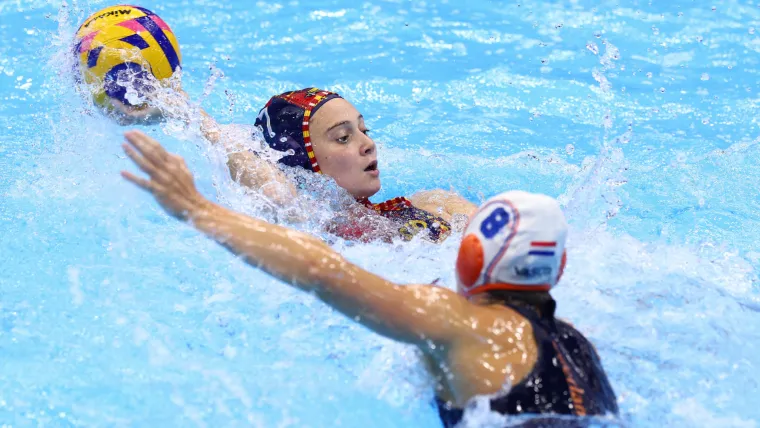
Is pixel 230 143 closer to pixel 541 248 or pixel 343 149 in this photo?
pixel 343 149

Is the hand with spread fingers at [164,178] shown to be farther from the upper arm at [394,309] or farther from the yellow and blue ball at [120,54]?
the yellow and blue ball at [120,54]

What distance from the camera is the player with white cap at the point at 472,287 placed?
2328mm

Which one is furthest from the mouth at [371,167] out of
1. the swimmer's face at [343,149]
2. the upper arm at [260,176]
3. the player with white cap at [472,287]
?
the player with white cap at [472,287]

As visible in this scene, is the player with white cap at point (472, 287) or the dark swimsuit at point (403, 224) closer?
the player with white cap at point (472, 287)

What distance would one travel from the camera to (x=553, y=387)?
241cm

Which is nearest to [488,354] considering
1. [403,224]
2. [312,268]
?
[312,268]

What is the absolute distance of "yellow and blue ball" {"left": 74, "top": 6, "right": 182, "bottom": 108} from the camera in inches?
150

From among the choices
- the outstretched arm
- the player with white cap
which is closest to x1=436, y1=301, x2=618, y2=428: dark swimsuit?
the player with white cap

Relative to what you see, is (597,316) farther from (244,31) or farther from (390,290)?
(244,31)

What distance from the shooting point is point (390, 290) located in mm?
2342

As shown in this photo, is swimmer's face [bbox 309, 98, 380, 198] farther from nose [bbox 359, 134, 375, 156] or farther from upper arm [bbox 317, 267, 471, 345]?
upper arm [bbox 317, 267, 471, 345]

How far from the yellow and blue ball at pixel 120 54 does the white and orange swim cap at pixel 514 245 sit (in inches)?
80.6

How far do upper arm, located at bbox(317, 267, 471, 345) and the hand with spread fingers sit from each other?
0.47 metres

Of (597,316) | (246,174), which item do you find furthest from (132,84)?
(597,316)
